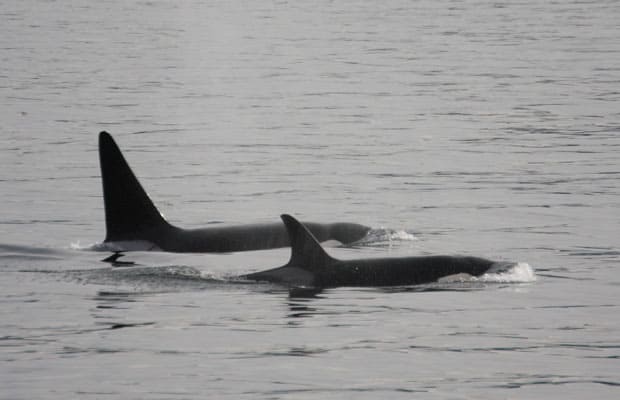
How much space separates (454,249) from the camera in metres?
20.2

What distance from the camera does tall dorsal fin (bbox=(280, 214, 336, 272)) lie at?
1545 cm

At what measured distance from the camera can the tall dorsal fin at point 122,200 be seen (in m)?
19.4

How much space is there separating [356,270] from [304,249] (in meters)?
0.79

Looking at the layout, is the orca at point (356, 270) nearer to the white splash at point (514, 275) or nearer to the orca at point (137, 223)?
the white splash at point (514, 275)

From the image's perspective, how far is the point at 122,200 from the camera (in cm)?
1941

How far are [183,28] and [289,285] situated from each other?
7815 cm

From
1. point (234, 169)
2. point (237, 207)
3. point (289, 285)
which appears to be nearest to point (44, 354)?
point (289, 285)

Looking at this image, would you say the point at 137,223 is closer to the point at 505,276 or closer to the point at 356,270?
the point at 356,270

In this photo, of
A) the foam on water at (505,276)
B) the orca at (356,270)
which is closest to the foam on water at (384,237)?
the foam on water at (505,276)

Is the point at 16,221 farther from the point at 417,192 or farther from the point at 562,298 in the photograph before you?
the point at 562,298

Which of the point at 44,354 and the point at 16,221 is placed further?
the point at 16,221

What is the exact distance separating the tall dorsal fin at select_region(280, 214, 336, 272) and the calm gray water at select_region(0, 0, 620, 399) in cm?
38

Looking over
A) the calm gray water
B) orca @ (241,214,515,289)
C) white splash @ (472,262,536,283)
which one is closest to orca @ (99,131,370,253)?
the calm gray water

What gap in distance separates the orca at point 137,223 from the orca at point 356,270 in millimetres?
2571
